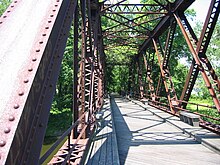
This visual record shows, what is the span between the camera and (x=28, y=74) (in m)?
1.44

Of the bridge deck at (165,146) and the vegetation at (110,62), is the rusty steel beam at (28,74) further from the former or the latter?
the vegetation at (110,62)

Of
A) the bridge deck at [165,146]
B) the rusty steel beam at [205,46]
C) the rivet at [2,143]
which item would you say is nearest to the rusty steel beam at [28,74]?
the rivet at [2,143]

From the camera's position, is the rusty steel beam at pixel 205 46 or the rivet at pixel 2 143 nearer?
the rivet at pixel 2 143

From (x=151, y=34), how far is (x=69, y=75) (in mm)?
9642

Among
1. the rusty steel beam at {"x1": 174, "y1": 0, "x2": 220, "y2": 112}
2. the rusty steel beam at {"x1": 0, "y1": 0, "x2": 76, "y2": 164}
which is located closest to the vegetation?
the rusty steel beam at {"x1": 174, "y1": 0, "x2": 220, "y2": 112}

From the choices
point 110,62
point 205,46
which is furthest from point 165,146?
point 110,62

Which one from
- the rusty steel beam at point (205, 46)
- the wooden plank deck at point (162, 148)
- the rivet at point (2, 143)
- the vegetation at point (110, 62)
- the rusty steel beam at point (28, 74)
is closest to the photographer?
the rivet at point (2, 143)

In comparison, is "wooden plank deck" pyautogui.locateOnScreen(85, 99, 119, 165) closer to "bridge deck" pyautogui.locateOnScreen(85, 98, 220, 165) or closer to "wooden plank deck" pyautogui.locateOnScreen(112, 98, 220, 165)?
"bridge deck" pyautogui.locateOnScreen(85, 98, 220, 165)

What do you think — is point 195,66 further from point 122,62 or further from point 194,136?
point 122,62

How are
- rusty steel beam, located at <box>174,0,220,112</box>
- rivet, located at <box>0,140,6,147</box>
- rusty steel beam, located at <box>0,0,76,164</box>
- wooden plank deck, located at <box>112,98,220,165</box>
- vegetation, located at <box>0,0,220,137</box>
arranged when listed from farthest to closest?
vegetation, located at <box>0,0,220,137</box>, rusty steel beam, located at <box>174,0,220,112</box>, wooden plank deck, located at <box>112,98,220,165</box>, rusty steel beam, located at <box>0,0,76,164</box>, rivet, located at <box>0,140,6,147</box>

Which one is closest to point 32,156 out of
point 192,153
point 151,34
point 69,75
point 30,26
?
point 30,26

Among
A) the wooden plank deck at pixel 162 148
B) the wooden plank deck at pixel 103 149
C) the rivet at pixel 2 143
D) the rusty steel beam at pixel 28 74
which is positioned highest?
the rusty steel beam at pixel 28 74

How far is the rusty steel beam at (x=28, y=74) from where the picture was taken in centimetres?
123

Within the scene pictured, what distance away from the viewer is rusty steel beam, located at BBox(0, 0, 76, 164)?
1.23m
